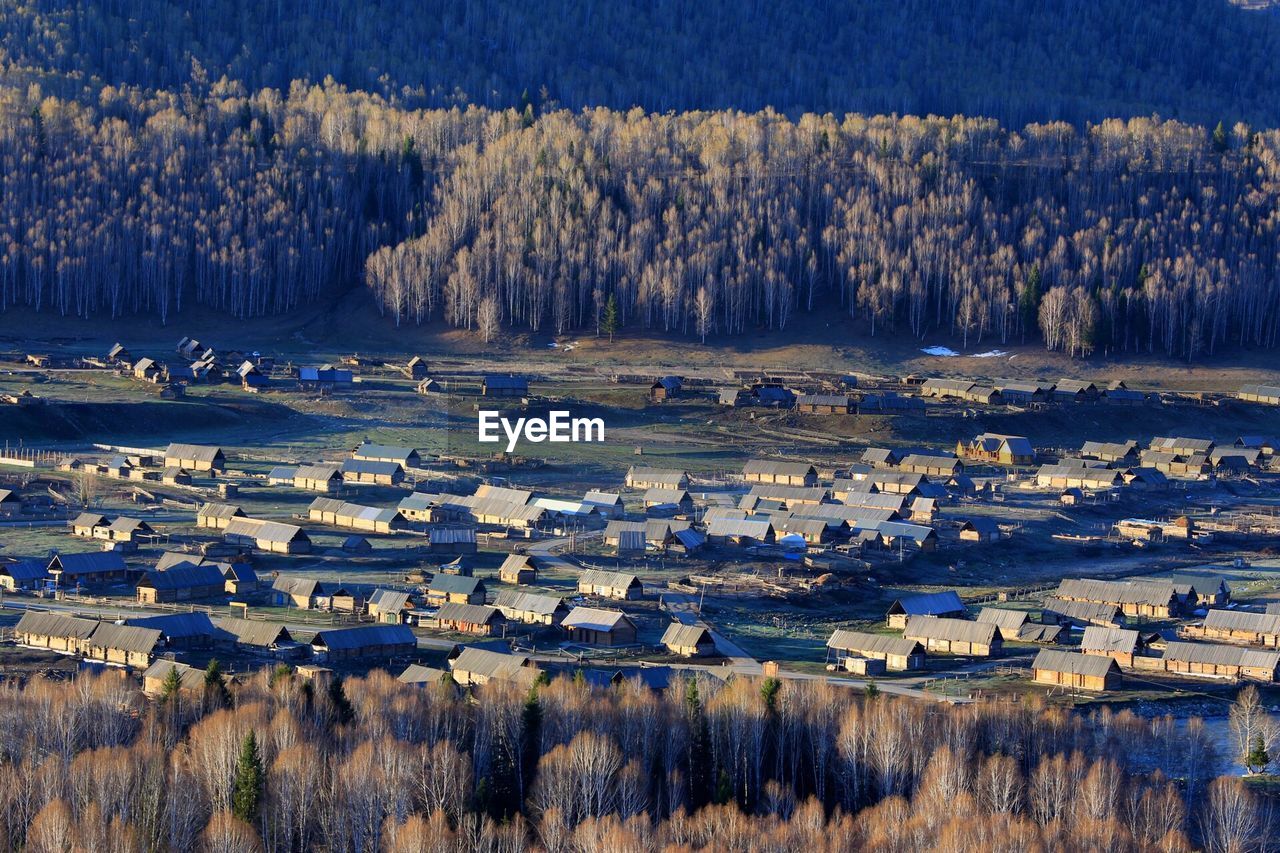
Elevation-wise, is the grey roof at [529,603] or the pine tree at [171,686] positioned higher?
the pine tree at [171,686]

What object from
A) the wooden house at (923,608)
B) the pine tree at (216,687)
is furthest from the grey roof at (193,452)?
the pine tree at (216,687)

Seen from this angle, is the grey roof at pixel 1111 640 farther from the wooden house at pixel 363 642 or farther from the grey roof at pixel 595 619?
the wooden house at pixel 363 642

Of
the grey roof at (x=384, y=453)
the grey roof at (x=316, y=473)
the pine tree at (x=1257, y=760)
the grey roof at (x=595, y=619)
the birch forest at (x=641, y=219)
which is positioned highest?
the birch forest at (x=641, y=219)

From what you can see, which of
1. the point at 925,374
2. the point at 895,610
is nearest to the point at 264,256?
the point at 925,374

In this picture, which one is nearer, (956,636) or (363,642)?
(363,642)

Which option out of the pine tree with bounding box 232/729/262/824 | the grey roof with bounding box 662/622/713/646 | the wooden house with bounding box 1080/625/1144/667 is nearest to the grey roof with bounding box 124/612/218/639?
the grey roof with bounding box 662/622/713/646

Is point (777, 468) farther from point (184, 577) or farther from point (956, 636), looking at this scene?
point (184, 577)

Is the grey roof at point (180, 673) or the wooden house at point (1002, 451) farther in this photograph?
the wooden house at point (1002, 451)

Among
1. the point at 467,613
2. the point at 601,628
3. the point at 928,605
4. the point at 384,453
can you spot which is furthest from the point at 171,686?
the point at 384,453
